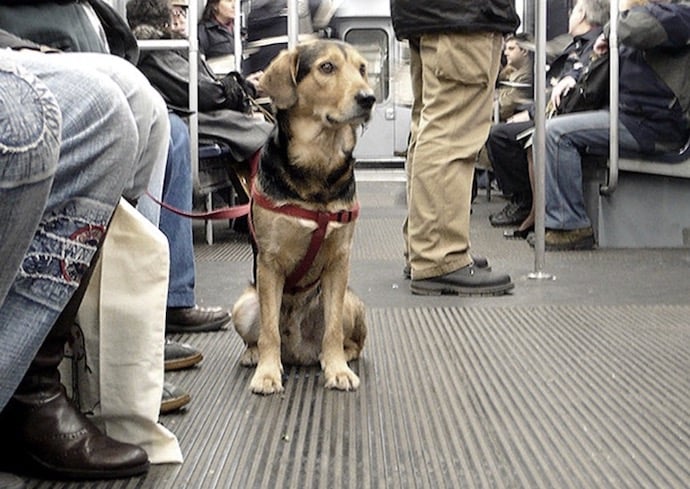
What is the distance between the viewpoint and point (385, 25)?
14.3 meters

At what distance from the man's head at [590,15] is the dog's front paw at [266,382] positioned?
14.8 ft

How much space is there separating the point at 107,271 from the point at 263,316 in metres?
0.85

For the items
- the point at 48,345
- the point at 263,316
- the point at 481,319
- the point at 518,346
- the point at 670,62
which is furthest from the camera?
the point at 670,62

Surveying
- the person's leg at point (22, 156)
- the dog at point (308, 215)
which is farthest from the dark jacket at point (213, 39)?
the person's leg at point (22, 156)

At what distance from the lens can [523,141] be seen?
6102 mm

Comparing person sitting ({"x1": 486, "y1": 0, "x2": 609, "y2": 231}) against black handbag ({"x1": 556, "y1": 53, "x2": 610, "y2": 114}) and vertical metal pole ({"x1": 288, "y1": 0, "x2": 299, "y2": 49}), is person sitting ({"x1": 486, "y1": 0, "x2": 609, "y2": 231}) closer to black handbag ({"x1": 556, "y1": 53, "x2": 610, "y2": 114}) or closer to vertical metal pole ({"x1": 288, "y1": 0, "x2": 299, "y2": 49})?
black handbag ({"x1": 556, "y1": 53, "x2": 610, "y2": 114})

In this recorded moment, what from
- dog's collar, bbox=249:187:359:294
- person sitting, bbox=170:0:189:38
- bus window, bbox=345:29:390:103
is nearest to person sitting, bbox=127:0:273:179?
person sitting, bbox=170:0:189:38

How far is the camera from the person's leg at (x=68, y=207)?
151 centimetres

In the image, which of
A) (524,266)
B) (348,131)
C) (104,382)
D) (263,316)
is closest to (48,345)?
(104,382)

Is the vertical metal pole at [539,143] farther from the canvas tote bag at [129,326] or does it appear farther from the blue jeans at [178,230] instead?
the canvas tote bag at [129,326]

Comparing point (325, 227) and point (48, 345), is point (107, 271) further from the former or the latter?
point (325, 227)

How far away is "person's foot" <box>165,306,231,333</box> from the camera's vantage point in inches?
121

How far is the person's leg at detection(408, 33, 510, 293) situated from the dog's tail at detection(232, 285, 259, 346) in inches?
47.6

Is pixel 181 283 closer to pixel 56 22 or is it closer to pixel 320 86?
pixel 320 86
